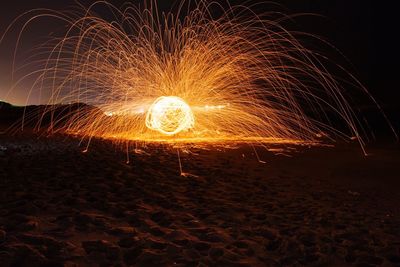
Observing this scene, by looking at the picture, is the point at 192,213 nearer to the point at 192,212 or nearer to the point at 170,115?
the point at 192,212

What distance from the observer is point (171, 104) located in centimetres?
1399

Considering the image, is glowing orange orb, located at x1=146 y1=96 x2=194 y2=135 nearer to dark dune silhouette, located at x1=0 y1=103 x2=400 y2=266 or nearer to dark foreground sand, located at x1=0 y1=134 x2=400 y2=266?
dark dune silhouette, located at x1=0 y1=103 x2=400 y2=266

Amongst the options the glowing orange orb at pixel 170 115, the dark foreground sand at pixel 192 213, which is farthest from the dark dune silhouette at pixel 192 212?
the glowing orange orb at pixel 170 115

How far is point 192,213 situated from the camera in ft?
17.9

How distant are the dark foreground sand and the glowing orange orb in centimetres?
424

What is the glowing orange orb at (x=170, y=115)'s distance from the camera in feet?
45.9

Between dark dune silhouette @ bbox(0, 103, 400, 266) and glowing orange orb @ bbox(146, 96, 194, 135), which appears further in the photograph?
glowing orange orb @ bbox(146, 96, 194, 135)

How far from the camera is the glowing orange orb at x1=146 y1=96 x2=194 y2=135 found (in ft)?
45.9

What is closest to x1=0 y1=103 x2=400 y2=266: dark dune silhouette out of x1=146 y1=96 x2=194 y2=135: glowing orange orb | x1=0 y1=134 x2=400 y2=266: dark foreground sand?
x1=0 y1=134 x2=400 y2=266: dark foreground sand

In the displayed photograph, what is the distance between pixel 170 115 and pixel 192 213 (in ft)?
30.4

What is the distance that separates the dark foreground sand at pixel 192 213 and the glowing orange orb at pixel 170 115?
4.24m

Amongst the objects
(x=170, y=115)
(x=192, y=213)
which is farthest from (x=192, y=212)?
(x=170, y=115)

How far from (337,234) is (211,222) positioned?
151cm

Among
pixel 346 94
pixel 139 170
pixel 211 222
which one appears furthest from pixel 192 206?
pixel 346 94
